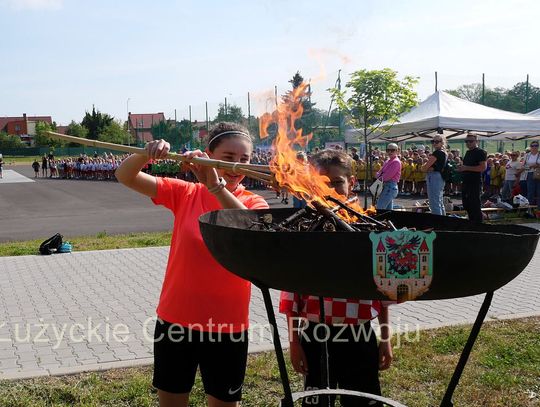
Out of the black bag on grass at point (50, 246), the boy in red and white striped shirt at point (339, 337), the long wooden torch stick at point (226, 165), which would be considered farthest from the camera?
the black bag on grass at point (50, 246)

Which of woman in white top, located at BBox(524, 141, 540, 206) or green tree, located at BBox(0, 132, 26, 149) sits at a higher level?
green tree, located at BBox(0, 132, 26, 149)

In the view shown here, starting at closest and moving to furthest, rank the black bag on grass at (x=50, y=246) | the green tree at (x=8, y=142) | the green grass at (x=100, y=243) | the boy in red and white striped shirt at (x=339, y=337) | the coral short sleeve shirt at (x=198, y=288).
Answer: the coral short sleeve shirt at (x=198, y=288)
the boy in red and white striped shirt at (x=339, y=337)
the black bag on grass at (x=50, y=246)
the green grass at (x=100, y=243)
the green tree at (x=8, y=142)

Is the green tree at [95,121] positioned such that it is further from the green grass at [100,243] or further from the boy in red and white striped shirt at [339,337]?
the boy in red and white striped shirt at [339,337]

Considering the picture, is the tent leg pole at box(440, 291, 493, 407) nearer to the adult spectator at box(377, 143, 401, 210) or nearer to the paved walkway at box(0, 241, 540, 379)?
the paved walkway at box(0, 241, 540, 379)

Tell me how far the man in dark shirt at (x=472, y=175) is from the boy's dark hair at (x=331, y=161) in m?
9.02

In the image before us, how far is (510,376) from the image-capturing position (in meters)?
3.90

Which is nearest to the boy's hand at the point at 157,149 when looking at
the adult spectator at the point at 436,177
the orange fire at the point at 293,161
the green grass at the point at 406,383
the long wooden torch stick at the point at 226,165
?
the long wooden torch stick at the point at 226,165

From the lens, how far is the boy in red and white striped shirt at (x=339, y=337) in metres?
2.54

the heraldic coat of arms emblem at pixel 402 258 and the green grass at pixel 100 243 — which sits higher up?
the heraldic coat of arms emblem at pixel 402 258

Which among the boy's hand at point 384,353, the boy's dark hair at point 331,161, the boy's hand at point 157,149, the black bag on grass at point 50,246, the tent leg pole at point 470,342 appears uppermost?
the boy's hand at point 157,149

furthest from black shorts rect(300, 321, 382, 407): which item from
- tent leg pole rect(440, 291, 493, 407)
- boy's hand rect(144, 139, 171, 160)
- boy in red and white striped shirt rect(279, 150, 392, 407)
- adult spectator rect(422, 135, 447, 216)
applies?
adult spectator rect(422, 135, 447, 216)

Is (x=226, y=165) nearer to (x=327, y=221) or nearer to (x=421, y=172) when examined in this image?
(x=327, y=221)

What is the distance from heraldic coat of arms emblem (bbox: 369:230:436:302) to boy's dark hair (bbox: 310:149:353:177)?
3.48ft

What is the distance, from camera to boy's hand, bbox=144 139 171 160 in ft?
7.64
